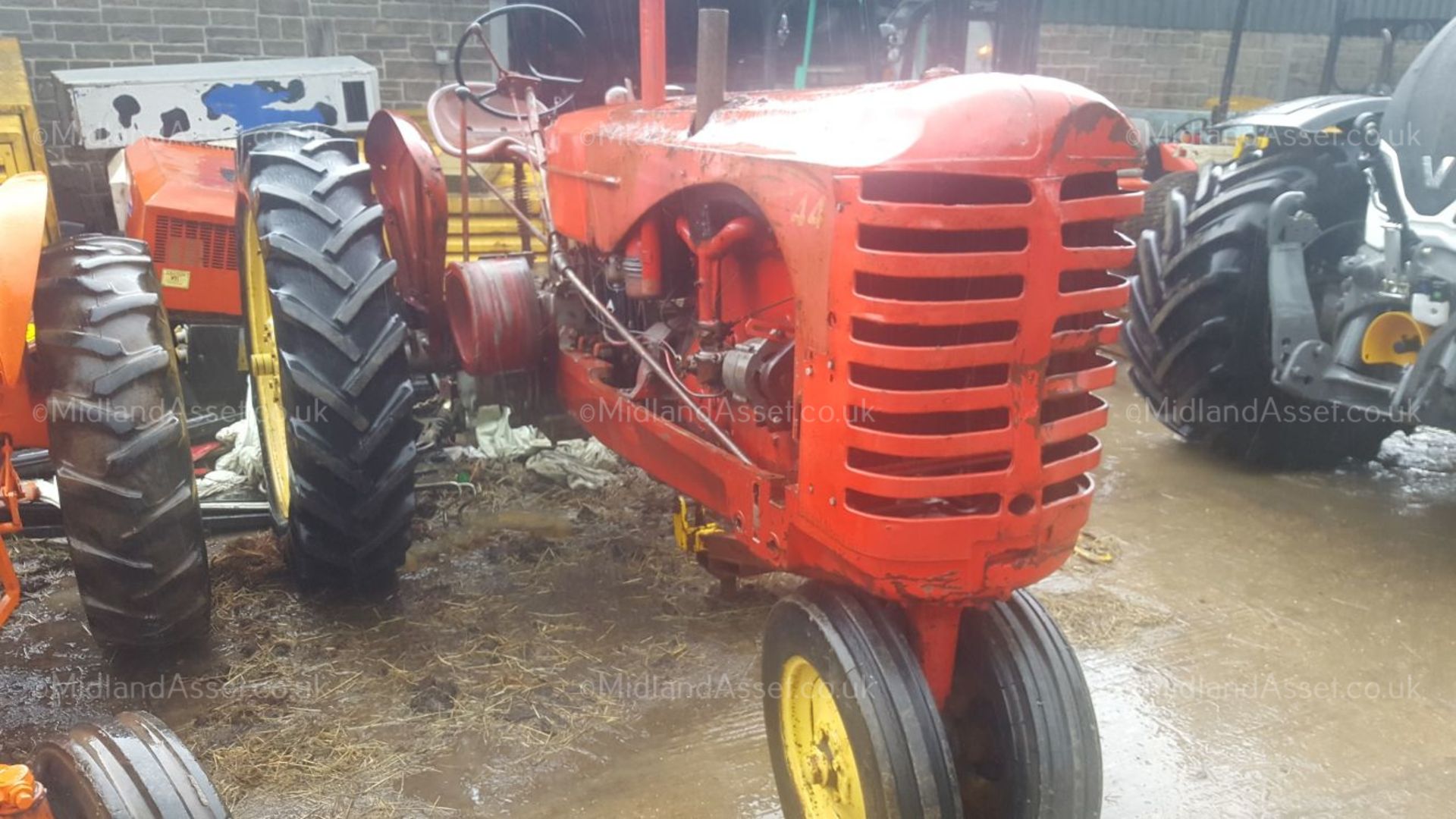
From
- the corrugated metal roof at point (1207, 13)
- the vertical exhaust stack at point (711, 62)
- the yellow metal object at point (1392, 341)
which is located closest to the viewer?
the vertical exhaust stack at point (711, 62)

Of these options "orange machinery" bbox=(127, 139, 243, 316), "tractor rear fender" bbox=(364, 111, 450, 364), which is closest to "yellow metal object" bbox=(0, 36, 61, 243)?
"orange machinery" bbox=(127, 139, 243, 316)

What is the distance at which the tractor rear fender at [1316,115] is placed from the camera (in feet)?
12.9

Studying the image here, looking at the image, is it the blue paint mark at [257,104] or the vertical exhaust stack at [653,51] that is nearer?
the vertical exhaust stack at [653,51]

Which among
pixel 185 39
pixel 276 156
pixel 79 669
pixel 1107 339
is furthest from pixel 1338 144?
pixel 185 39

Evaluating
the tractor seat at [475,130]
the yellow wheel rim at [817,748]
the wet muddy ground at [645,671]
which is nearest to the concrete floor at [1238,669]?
the wet muddy ground at [645,671]

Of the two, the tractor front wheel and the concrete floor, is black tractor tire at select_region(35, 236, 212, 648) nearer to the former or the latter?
the concrete floor

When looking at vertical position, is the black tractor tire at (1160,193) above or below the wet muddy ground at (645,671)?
above

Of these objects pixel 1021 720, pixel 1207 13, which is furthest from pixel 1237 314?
pixel 1207 13

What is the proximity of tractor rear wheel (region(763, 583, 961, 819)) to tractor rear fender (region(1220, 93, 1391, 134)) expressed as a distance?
3102 millimetres

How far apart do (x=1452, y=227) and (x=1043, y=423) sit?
8.48ft

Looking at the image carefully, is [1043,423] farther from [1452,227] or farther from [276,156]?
[1452,227]

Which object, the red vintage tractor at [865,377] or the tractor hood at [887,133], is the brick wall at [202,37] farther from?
the tractor hood at [887,133]

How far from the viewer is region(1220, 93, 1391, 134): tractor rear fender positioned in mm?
3943

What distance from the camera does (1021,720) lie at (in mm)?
1847
